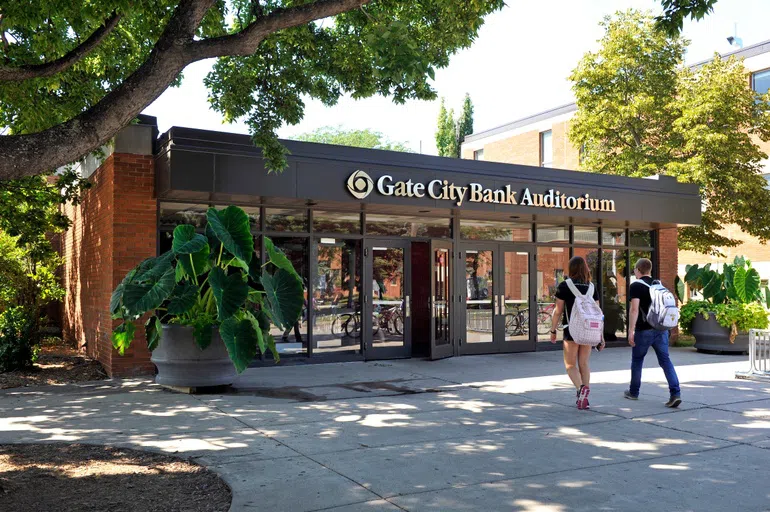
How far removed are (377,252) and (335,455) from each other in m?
7.21

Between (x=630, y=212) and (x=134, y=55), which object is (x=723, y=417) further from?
(x=134, y=55)

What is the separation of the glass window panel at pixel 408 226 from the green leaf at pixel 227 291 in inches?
195

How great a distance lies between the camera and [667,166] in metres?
19.6

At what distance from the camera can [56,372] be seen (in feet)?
35.3

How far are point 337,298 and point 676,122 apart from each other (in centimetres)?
1244

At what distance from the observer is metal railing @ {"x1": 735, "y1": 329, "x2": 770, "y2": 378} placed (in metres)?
10.3

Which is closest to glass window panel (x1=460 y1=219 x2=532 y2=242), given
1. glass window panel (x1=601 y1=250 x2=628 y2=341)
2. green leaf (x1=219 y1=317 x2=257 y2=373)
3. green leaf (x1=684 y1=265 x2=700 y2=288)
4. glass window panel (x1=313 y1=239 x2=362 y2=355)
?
glass window panel (x1=601 y1=250 x2=628 y2=341)

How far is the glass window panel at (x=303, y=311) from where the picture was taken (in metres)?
11.9

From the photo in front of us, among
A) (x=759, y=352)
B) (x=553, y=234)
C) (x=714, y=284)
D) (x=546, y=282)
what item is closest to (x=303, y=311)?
(x=546, y=282)

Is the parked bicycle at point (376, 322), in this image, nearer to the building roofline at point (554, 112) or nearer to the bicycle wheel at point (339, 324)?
the bicycle wheel at point (339, 324)

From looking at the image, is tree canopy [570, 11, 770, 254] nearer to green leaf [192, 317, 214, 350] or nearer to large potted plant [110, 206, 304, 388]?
large potted plant [110, 206, 304, 388]

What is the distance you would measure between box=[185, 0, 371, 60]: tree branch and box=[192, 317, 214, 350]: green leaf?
149 inches

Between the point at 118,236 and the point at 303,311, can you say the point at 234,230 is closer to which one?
the point at 118,236

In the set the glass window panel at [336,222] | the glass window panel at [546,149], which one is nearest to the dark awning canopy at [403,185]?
the glass window panel at [336,222]
